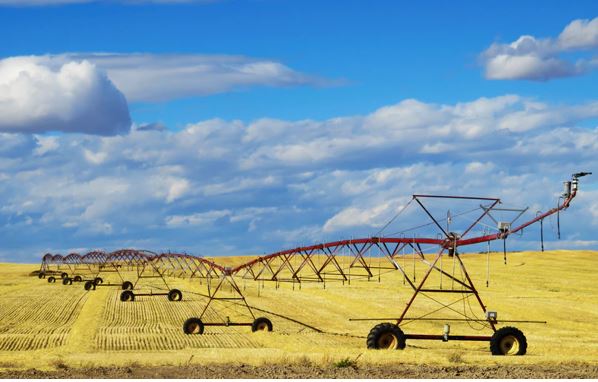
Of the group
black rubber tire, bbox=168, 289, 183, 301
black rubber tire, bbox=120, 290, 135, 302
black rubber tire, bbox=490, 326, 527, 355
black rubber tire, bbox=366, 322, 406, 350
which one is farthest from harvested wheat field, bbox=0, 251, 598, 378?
black rubber tire, bbox=120, 290, 135, 302

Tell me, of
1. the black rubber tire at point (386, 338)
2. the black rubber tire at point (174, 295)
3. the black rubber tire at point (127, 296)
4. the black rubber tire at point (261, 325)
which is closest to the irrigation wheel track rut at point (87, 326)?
the black rubber tire at point (127, 296)

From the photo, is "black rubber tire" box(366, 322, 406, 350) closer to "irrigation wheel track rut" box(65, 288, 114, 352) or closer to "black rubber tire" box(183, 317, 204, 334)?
"irrigation wheel track rut" box(65, 288, 114, 352)

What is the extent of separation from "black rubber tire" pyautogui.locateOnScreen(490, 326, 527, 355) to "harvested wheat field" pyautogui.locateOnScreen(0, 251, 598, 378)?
567 mm

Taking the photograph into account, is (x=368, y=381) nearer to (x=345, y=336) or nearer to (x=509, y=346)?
(x=509, y=346)

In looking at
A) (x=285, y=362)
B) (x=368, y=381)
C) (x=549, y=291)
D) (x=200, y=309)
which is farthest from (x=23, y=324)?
(x=549, y=291)

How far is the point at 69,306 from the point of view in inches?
2987

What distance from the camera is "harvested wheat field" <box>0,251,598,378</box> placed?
32469 mm

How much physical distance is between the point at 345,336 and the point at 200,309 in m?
25.0

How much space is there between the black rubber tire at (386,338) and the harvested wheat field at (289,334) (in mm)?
700

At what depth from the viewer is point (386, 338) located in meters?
38.6

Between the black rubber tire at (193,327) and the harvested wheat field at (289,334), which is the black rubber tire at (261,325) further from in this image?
the black rubber tire at (193,327)

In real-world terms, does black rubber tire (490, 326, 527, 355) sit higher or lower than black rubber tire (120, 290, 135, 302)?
lower

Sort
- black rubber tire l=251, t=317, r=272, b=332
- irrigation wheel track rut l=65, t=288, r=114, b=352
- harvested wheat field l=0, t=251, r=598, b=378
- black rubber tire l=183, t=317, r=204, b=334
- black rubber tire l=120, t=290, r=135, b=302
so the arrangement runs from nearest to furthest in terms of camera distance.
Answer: harvested wheat field l=0, t=251, r=598, b=378
irrigation wheel track rut l=65, t=288, r=114, b=352
black rubber tire l=183, t=317, r=204, b=334
black rubber tire l=251, t=317, r=272, b=332
black rubber tire l=120, t=290, r=135, b=302

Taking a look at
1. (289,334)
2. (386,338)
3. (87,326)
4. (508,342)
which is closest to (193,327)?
(289,334)
